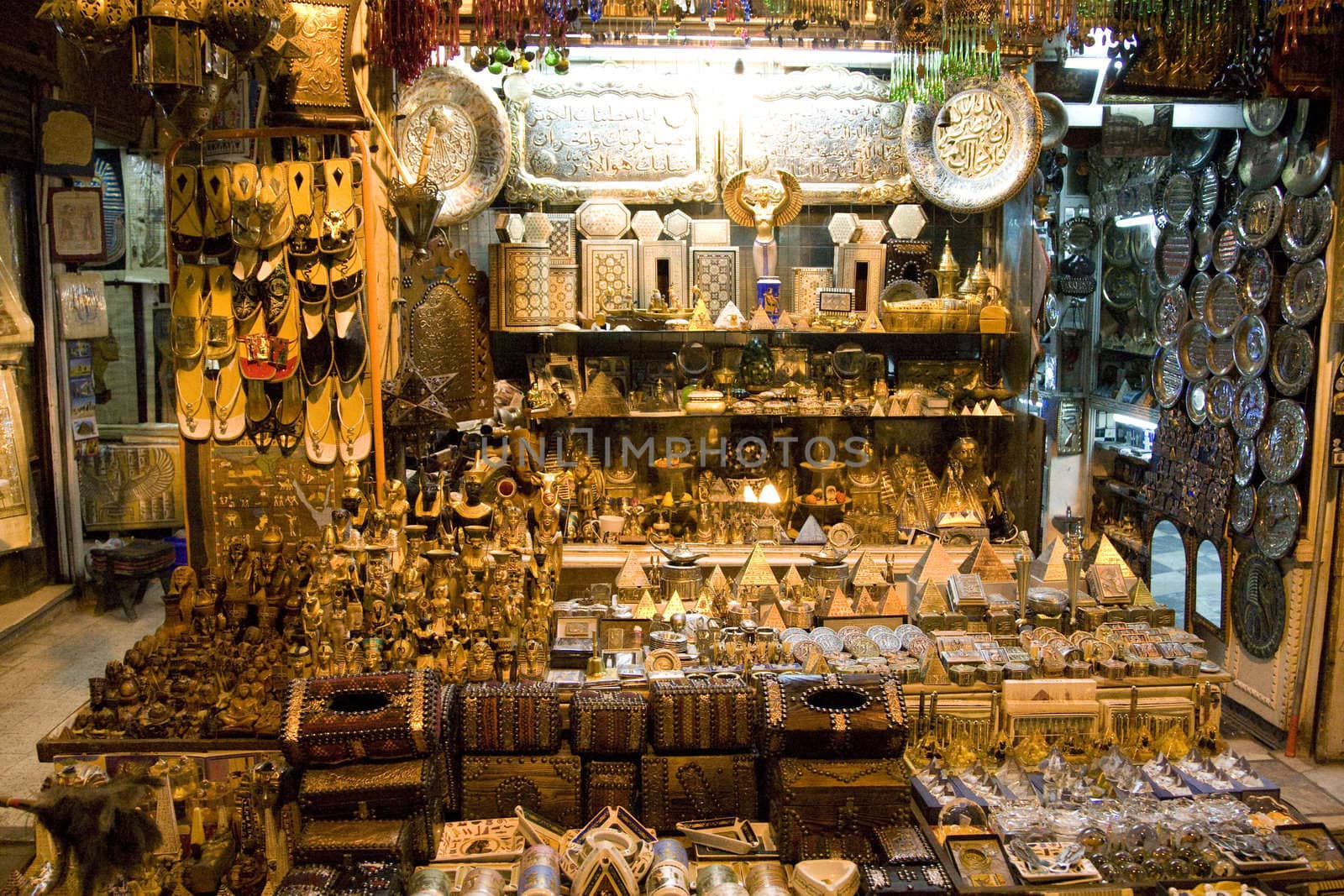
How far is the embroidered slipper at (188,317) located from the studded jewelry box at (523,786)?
7.33 feet

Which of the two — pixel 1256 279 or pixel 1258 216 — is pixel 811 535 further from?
pixel 1258 216

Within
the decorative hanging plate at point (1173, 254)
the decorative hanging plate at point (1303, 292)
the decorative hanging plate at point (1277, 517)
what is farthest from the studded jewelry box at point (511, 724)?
the decorative hanging plate at point (1173, 254)

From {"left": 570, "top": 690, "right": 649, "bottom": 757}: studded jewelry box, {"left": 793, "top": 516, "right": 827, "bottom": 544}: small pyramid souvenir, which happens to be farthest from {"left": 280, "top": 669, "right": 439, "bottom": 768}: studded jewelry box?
{"left": 793, "top": 516, "right": 827, "bottom": 544}: small pyramid souvenir

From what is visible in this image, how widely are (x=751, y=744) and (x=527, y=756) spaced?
65cm

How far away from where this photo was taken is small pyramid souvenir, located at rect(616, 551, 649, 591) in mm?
4875

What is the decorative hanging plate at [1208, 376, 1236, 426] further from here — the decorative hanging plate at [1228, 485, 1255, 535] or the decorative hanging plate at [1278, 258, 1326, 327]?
the decorative hanging plate at [1278, 258, 1326, 327]

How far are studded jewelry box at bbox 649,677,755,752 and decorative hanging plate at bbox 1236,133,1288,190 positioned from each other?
3.85m

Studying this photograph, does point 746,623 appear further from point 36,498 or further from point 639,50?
point 36,498

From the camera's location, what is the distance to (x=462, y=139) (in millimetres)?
6262

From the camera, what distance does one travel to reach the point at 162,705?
3.80 m

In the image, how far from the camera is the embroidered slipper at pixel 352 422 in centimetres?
473

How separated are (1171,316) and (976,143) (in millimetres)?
1431

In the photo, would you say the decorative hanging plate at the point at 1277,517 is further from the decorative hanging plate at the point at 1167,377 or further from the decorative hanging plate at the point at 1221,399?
the decorative hanging plate at the point at 1167,377

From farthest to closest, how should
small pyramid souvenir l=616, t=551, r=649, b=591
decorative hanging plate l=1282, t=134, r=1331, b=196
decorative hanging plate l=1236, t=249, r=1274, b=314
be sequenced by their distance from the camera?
decorative hanging plate l=1236, t=249, r=1274, b=314 → decorative hanging plate l=1282, t=134, r=1331, b=196 → small pyramid souvenir l=616, t=551, r=649, b=591
